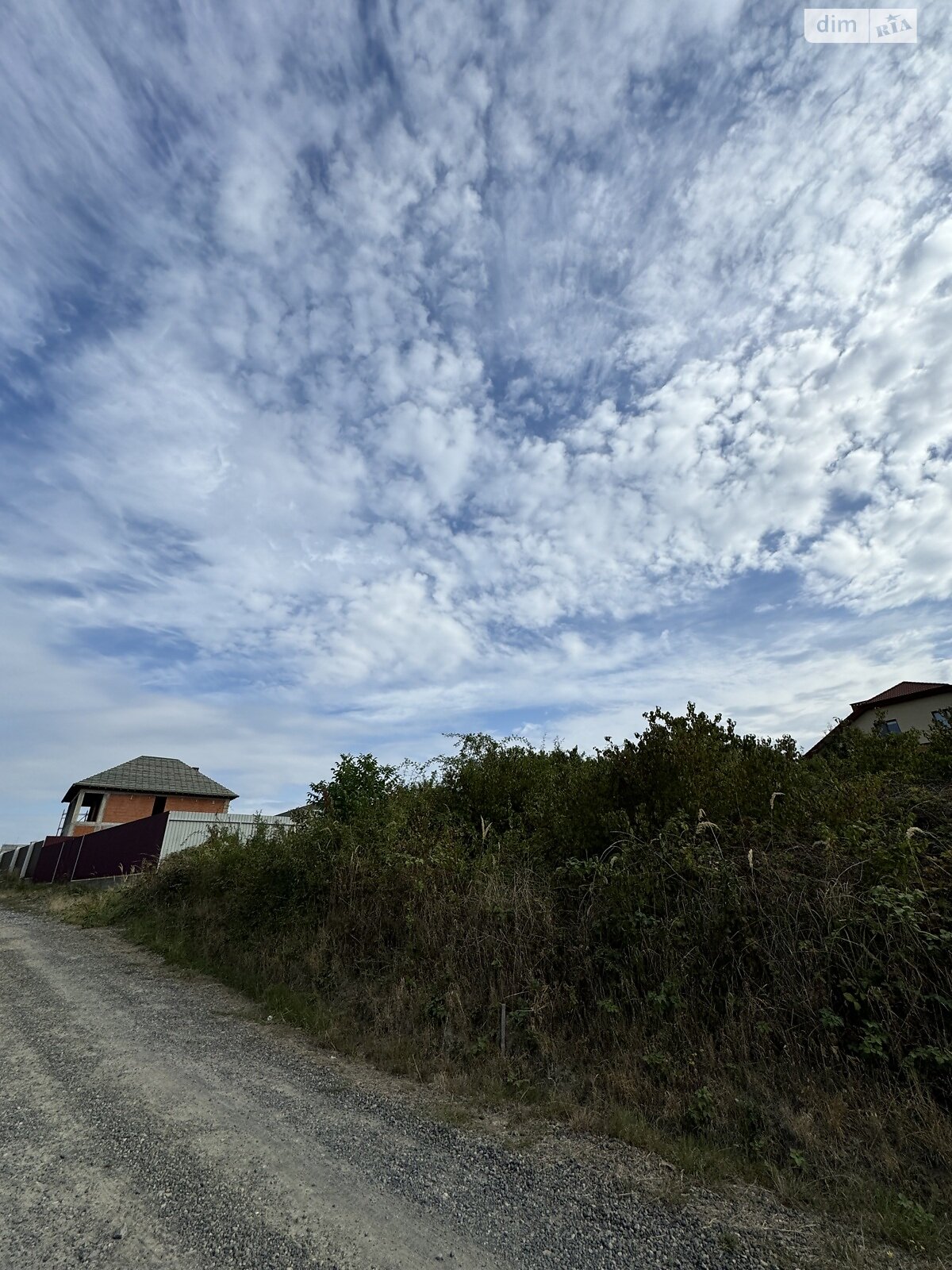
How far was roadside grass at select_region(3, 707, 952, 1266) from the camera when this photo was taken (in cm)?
354

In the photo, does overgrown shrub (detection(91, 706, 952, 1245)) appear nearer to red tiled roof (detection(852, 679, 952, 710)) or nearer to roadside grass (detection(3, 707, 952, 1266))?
roadside grass (detection(3, 707, 952, 1266))

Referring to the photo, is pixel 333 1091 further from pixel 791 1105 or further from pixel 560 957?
pixel 791 1105

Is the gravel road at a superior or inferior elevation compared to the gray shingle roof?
inferior

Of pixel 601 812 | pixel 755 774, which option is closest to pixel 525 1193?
pixel 601 812

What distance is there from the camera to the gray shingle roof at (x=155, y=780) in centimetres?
3136

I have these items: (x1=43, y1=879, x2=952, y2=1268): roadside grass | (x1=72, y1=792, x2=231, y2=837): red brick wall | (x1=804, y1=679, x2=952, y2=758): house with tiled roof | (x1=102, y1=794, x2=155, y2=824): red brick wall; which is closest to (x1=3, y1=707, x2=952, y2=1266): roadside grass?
(x1=43, y1=879, x2=952, y2=1268): roadside grass

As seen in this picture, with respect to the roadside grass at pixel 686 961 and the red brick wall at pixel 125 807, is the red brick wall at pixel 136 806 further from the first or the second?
the roadside grass at pixel 686 961

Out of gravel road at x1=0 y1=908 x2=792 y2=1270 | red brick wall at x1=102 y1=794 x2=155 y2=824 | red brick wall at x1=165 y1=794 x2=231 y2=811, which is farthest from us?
red brick wall at x1=165 y1=794 x2=231 y2=811

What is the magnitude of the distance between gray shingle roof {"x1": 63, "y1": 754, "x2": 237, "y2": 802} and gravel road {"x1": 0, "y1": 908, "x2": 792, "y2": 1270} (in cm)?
2996

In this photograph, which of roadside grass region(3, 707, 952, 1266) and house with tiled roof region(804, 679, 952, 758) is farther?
house with tiled roof region(804, 679, 952, 758)

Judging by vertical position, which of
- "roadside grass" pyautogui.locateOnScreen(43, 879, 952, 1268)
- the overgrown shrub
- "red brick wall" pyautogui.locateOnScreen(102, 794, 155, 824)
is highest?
"red brick wall" pyautogui.locateOnScreen(102, 794, 155, 824)

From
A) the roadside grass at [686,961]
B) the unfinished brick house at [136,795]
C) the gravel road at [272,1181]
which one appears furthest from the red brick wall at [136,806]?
the gravel road at [272,1181]

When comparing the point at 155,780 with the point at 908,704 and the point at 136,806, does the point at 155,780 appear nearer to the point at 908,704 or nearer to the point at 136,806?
the point at 136,806

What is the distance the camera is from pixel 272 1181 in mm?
3176
